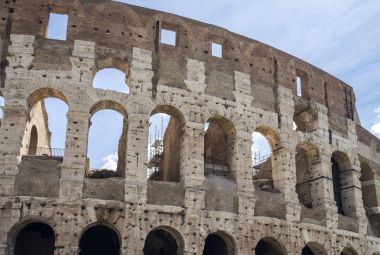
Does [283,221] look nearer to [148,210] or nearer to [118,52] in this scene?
[148,210]

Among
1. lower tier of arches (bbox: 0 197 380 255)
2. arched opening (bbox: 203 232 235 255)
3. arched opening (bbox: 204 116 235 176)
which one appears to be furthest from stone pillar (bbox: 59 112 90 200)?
arched opening (bbox: 203 232 235 255)

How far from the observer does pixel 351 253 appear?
16.9m

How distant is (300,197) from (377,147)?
17.5 ft

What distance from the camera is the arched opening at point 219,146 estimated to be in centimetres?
1516

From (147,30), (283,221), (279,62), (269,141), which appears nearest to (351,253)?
(283,221)

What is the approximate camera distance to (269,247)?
15.3 metres

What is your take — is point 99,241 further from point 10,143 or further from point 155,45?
point 155,45

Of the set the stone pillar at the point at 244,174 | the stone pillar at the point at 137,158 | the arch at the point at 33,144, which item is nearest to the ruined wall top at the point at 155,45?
the stone pillar at the point at 137,158

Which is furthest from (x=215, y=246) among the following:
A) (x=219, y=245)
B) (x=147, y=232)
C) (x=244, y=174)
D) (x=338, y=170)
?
Result: (x=338, y=170)

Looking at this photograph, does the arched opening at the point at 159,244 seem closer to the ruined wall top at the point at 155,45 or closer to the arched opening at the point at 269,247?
the arched opening at the point at 269,247

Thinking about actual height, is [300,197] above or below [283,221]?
above

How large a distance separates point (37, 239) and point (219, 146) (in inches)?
275

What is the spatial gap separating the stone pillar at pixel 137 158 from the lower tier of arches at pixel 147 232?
33 centimetres

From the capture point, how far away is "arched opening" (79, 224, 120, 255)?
48.6 feet
